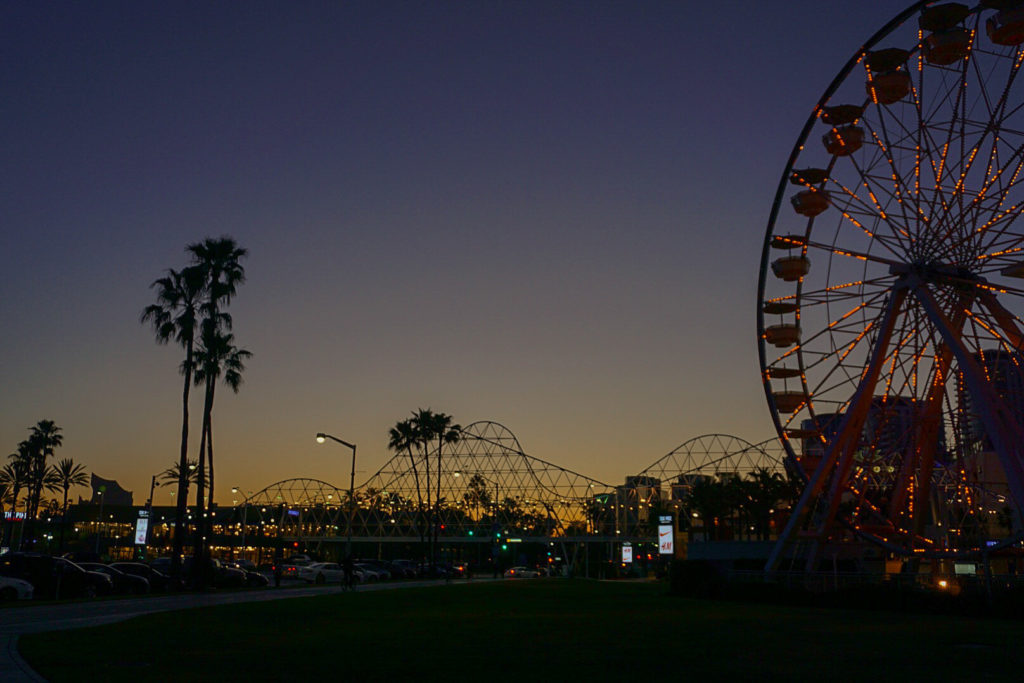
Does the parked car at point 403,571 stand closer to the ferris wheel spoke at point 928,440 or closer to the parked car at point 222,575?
the parked car at point 222,575

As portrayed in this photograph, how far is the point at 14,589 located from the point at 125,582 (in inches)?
363

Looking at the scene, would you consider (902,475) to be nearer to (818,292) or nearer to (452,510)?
(818,292)

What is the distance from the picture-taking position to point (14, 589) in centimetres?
3344

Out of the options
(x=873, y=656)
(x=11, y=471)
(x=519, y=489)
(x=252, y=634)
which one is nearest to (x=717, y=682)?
(x=873, y=656)

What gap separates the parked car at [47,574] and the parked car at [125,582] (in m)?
4.65

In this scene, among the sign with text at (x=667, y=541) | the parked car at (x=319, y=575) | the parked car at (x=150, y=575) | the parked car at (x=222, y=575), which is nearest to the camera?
the parked car at (x=150, y=575)

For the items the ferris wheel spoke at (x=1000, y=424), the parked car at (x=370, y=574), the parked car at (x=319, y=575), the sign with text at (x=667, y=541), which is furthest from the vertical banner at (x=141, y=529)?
the ferris wheel spoke at (x=1000, y=424)

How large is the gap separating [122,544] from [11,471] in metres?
16.8

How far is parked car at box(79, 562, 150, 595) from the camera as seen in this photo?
4219cm

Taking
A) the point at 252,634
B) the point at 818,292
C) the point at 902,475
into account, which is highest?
the point at 818,292

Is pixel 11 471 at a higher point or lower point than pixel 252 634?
higher

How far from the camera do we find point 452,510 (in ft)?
468

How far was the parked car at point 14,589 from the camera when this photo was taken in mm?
33094

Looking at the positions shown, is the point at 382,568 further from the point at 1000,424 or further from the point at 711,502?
the point at 1000,424
